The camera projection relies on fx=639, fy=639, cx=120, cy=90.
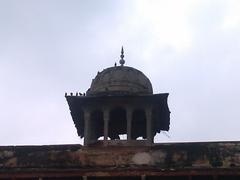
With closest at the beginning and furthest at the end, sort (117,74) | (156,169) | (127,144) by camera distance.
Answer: (156,169), (127,144), (117,74)

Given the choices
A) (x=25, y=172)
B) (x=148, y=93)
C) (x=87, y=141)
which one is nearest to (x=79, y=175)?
(x=25, y=172)

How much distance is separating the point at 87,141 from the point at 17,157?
274cm

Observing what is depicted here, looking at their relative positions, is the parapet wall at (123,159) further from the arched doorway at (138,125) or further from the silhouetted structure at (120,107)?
the arched doorway at (138,125)

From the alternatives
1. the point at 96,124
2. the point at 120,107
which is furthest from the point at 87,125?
the point at 120,107

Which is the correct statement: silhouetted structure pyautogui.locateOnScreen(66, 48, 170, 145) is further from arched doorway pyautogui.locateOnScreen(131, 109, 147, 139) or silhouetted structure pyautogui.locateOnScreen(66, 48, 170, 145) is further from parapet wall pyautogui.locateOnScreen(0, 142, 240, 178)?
parapet wall pyautogui.locateOnScreen(0, 142, 240, 178)

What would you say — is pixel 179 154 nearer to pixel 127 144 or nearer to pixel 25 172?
pixel 127 144

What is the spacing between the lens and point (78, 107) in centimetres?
2114

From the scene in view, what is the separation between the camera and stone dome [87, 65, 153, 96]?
21155mm

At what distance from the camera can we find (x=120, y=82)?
70.5ft

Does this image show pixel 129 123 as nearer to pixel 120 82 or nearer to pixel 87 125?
pixel 87 125

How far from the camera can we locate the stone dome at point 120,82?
69.4ft

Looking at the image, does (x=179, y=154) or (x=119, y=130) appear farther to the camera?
(x=119, y=130)

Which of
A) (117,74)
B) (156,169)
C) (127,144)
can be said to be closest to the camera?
(156,169)

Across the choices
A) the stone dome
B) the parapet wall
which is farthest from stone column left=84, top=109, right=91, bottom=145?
the parapet wall
